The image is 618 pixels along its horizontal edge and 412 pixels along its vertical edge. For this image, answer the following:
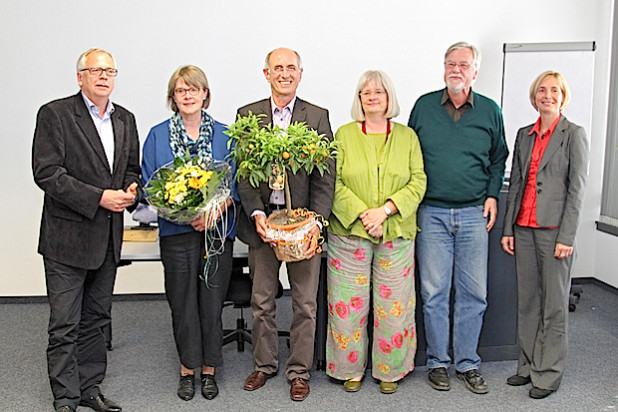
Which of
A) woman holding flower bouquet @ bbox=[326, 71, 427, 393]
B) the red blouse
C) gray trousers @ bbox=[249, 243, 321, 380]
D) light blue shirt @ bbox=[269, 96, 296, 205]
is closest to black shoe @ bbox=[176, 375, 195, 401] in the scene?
gray trousers @ bbox=[249, 243, 321, 380]

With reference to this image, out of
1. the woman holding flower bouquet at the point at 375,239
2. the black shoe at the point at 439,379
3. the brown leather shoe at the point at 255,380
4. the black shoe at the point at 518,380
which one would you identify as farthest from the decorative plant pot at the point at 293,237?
the black shoe at the point at 518,380

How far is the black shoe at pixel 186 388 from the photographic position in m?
3.26

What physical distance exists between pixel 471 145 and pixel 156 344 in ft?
7.72

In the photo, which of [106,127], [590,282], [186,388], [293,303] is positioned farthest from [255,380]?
[590,282]

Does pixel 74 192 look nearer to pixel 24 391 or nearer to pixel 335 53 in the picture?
pixel 24 391

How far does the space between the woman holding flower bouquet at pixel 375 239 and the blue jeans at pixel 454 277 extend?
0.30 ft

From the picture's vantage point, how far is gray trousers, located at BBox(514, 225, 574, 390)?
3.20 m

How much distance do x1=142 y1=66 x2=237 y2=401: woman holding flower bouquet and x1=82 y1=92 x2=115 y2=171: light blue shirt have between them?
0.19m

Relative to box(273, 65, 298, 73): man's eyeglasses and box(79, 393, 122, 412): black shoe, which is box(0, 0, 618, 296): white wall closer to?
box(273, 65, 298, 73): man's eyeglasses

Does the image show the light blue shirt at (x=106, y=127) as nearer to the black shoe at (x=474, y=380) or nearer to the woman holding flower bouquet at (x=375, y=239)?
the woman holding flower bouquet at (x=375, y=239)

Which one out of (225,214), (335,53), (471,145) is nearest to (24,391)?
(225,214)

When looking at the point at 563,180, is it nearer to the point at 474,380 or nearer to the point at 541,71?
the point at 474,380

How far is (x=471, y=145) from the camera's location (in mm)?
3252

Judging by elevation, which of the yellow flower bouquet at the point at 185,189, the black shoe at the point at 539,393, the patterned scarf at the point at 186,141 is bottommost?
the black shoe at the point at 539,393
